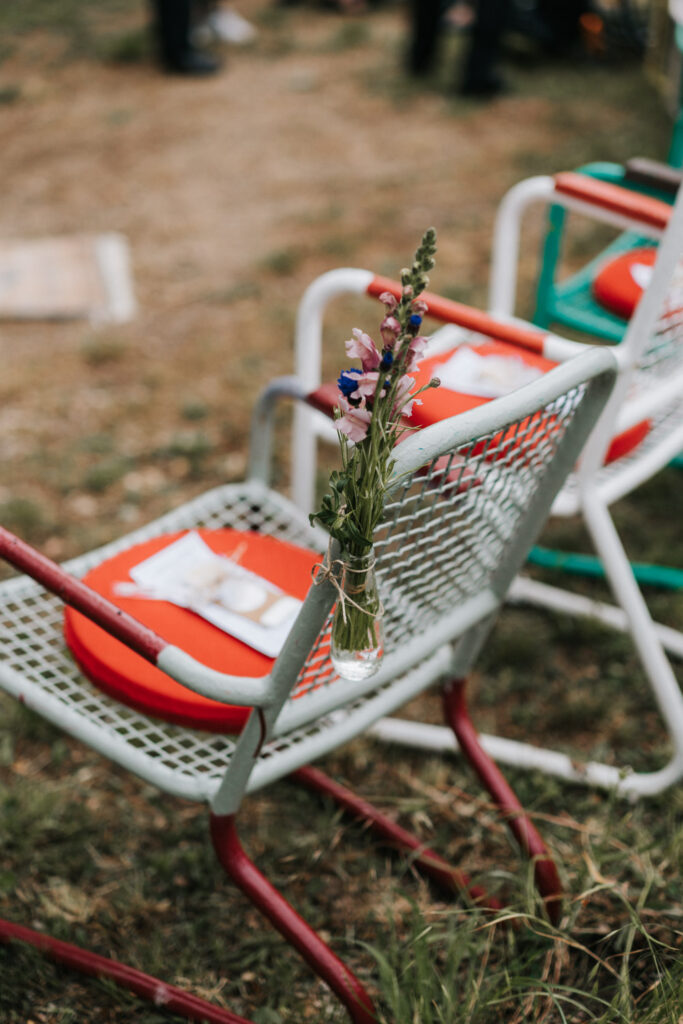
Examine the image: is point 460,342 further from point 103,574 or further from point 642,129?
point 642,129

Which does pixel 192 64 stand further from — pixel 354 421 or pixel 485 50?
pixel 354 421

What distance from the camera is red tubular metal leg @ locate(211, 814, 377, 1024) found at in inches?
52.9

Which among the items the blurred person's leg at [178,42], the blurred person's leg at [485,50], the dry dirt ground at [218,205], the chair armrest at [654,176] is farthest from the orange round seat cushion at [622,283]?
the blurred person's leg at [178,42]

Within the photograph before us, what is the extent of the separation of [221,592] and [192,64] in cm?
505

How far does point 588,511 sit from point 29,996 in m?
1.22

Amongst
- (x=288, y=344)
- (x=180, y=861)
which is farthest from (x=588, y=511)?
(x=288, y=344)

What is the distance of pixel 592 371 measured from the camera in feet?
3.73

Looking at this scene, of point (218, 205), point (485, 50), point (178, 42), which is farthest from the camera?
point (178, 42)

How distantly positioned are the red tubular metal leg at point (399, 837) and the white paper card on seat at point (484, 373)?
31.0 inches

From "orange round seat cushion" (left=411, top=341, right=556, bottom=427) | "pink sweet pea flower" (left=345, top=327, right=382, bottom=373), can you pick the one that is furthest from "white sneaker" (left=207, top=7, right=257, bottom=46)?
"pink sweet pea flower" (left=345, top=327, right=382, bottom=373)

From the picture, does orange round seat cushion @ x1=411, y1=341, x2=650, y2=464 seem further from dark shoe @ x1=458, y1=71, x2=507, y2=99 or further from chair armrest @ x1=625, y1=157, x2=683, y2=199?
dark shoe @ x1=458, y1=71, x2=507, y2=99

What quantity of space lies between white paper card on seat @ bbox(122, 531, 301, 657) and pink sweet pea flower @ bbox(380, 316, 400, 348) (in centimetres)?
67

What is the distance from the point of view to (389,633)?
53.2 inches

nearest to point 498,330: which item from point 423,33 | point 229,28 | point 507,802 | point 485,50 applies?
point 507,802
